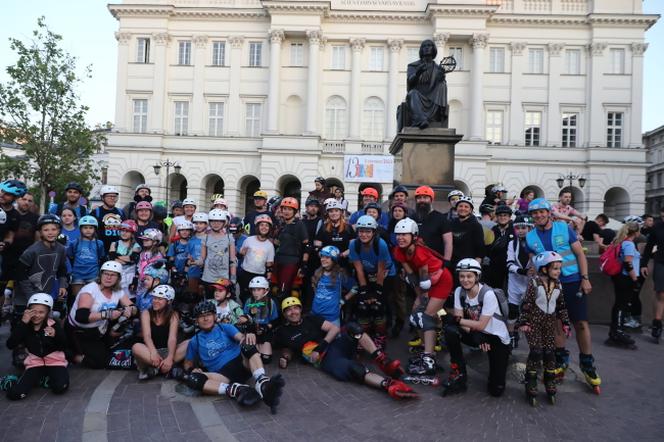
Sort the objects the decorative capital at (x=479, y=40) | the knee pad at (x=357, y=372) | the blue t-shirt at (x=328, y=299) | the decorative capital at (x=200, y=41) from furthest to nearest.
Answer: the decorative capital at (x=200, y=41) < the decorative capital at (x=479, y=40) < the blue t-shirt at (x=328, y=299) < the knee pad at (x=357, y=372)

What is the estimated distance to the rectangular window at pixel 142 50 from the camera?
3581cm

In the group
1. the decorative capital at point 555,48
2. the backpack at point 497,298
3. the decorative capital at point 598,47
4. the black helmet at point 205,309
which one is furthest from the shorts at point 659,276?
the decorative capital at point 598,47

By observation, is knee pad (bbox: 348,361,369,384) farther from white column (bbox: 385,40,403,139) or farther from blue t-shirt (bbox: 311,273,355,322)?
white column (bbox: 385,40,403,139)

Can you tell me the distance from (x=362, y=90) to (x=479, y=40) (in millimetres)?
9227

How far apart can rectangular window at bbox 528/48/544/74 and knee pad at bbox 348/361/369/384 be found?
36.0 m

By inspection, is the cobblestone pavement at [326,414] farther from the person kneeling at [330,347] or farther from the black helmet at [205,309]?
the black helmet at [205,309]

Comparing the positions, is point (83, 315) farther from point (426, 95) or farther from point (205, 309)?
point (426, 95)

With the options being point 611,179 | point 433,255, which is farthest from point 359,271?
point 611,179

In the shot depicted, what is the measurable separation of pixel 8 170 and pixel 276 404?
25297mm

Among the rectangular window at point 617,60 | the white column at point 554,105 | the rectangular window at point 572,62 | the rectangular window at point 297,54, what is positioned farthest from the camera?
the rectangular window at point 297,54

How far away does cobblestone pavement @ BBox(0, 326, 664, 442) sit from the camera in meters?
4.03

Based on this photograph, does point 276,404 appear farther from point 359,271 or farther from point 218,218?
point 218,218

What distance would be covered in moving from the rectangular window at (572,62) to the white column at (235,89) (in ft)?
81.6

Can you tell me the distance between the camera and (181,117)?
36.2 meters
